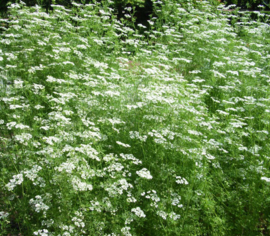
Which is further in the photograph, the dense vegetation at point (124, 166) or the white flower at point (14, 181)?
the dense vegetation at point (124, 166)

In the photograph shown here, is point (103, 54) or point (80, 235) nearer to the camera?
point (80, 235)

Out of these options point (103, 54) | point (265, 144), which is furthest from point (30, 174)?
point (103, 54)

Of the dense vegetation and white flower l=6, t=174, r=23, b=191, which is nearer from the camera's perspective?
white flower l=6, t=174, r=23, b=191

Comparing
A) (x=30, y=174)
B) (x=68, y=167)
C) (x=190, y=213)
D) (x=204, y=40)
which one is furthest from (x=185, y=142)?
(x=204, y=40)

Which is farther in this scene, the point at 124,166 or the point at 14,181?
the point at 124,166

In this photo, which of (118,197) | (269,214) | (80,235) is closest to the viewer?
(80,235)

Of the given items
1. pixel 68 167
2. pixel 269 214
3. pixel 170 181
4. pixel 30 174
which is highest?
pixel 68 167

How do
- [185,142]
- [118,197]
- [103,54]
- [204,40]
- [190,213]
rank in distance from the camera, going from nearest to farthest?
[118,197]
[190,213]
[185,142]
[103,54]
[204,40]

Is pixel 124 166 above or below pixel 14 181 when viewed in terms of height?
below

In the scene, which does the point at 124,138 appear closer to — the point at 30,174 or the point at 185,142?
the point at 185,142

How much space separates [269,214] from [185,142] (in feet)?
4.69

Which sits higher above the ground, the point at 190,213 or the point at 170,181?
the point at 170,181

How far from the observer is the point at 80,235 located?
8.66ft

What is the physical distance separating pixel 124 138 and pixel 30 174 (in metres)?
1.53
